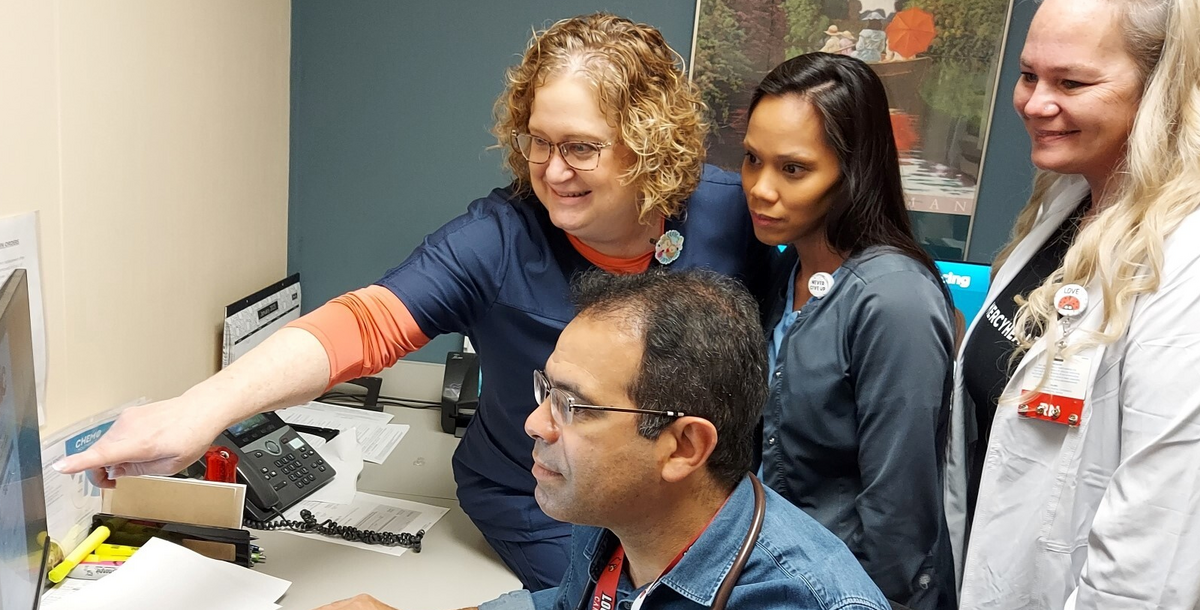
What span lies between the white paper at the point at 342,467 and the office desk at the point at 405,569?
0.04 meters

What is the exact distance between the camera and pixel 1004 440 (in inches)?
52.6

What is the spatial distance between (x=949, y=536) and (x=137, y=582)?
1342mm

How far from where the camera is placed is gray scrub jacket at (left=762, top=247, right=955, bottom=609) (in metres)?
1.35

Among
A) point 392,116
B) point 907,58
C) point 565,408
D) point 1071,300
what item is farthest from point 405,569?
point 907,58

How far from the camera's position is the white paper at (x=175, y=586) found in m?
1.34

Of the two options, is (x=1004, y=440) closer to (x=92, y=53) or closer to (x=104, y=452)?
(x=104, y=452)

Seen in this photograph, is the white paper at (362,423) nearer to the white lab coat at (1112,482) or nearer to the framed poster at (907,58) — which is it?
the framed poster at (907,58)

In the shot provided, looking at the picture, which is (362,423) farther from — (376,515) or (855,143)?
(855,143)

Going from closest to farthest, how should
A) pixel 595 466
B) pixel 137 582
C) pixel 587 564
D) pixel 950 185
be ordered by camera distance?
pixel 595 466 → pixel 587 564 → pixel 137 582 → pixel 950 185

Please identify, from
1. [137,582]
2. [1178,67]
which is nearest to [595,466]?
[137,582]

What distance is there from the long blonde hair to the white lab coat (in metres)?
0.02

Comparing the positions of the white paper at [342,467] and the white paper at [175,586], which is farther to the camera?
the white paper at [342,467]

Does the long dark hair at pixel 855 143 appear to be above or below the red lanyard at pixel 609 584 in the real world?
above

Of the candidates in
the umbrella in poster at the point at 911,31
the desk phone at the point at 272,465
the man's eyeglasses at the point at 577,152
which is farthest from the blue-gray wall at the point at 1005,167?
the desk phone at the point at 272,465
